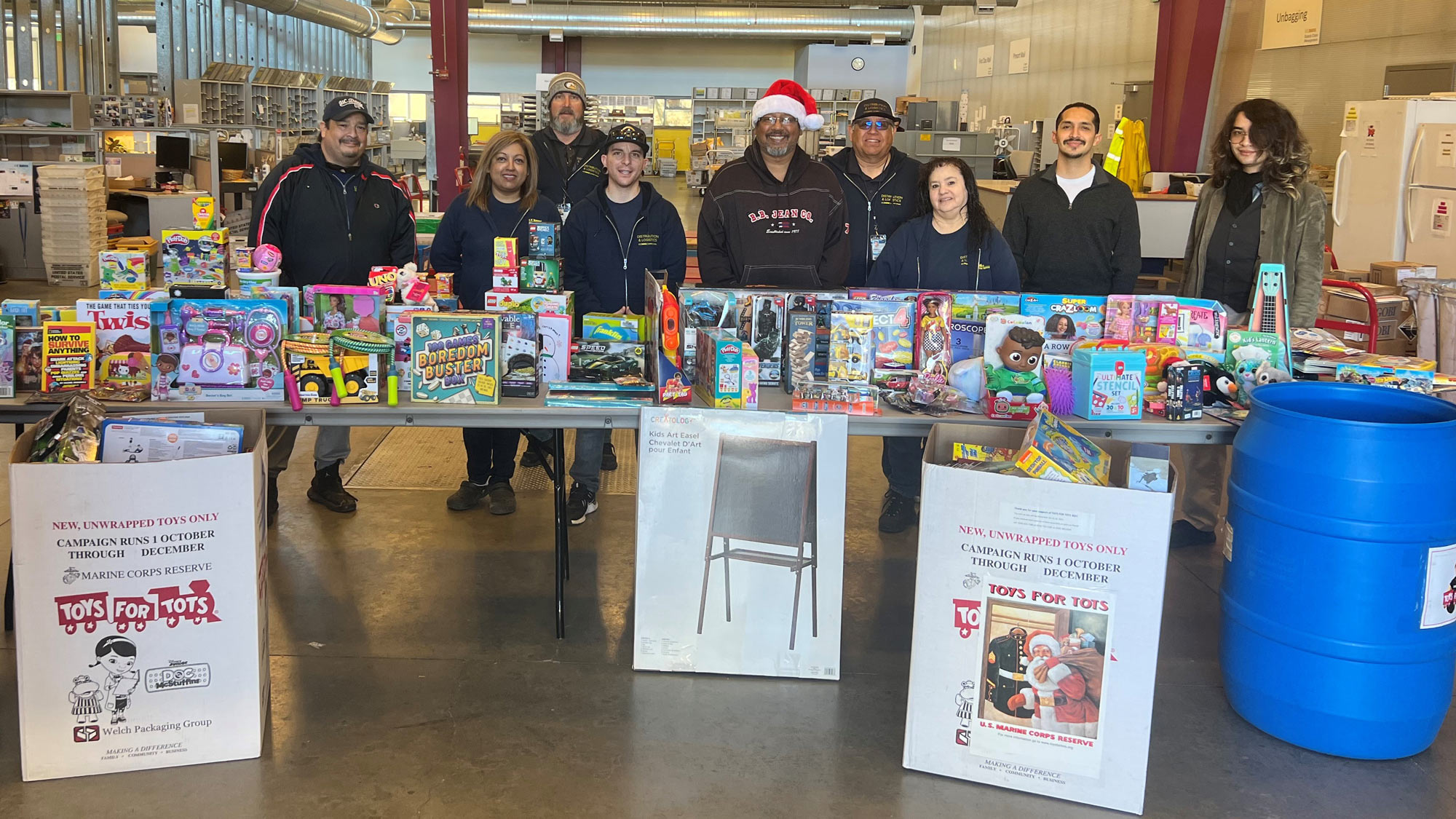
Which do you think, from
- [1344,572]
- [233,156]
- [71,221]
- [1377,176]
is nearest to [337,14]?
[233,156]

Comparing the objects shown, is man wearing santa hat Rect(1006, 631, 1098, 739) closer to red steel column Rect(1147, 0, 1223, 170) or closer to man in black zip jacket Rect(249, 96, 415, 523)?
man in black zip jacket Rect(249, 96, 415, 523)

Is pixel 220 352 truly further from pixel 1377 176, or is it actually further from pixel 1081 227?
pixel 1377 176

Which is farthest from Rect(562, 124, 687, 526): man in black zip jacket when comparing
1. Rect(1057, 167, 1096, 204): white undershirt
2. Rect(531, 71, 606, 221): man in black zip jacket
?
Rect(1057, 167, 1096, 204): white undershirt

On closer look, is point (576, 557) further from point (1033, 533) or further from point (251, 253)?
point (1033, 533)

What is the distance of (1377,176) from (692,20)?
18.5m

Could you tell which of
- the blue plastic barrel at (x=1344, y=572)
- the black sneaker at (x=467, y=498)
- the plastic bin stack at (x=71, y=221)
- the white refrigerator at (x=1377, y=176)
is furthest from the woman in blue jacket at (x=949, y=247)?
the plastic bin stack at (x=71, y=221)

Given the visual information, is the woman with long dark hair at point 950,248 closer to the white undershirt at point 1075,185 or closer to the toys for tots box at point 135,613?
the white undershirt at point 1075,185

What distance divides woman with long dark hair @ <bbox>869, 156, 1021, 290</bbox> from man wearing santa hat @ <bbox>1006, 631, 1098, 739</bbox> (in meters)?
1.72

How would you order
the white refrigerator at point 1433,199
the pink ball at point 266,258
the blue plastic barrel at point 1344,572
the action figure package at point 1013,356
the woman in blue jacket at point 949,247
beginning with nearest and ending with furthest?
1. the blue plastic barrel at point 1344,572
2. the action figure package at point 1013,356
3. the pink ball at point 266,258
4. the woman in blue jacket at point 949,247
5. the white refrigerator at point 1433,199

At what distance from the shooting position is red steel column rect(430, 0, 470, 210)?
930 cm

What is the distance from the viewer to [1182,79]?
1135cm

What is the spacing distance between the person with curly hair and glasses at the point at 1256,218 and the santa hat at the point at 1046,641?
79.5 inches

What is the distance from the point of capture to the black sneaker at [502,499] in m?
4.72

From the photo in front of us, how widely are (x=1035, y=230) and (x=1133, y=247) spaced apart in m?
0.36
